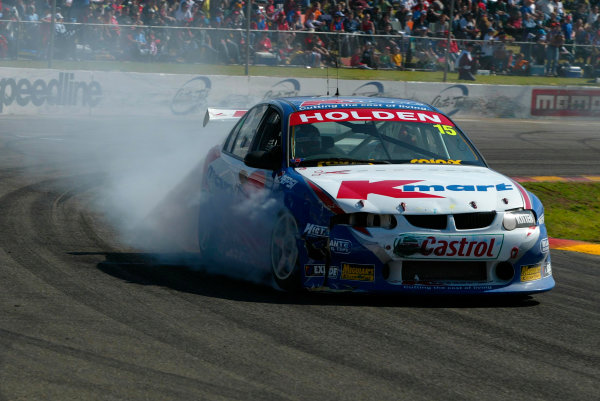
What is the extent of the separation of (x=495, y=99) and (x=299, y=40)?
16.7 ft

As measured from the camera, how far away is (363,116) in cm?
716

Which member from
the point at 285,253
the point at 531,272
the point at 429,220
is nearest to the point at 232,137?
the point at 285,253

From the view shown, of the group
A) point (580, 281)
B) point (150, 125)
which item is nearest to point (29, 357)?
point (580, 281)

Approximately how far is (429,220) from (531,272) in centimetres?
81

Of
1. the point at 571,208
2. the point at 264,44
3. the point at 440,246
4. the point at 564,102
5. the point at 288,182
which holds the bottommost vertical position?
the point at 571,208

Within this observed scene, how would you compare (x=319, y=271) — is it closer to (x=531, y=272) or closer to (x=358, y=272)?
(x=358, y=272)

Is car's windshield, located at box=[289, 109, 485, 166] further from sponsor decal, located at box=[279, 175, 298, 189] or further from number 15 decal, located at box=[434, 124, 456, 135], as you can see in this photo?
sponsor decal, located at box=[279, 175, 298, 189]

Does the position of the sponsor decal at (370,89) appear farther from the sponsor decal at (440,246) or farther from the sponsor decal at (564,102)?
the sponsor decal at (440,246)

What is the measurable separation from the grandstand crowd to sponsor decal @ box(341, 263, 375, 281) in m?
15.6

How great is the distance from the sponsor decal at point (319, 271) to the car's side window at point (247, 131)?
1814 millimetres

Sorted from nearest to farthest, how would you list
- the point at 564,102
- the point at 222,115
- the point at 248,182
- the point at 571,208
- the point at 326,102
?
the point at 248,182
the point at 326,102
the point at 222,115
the point at 571,208
the point at 564,102

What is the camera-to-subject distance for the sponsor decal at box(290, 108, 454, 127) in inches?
278

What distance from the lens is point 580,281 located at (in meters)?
7.12

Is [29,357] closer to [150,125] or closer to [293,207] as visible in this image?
[293,207]
